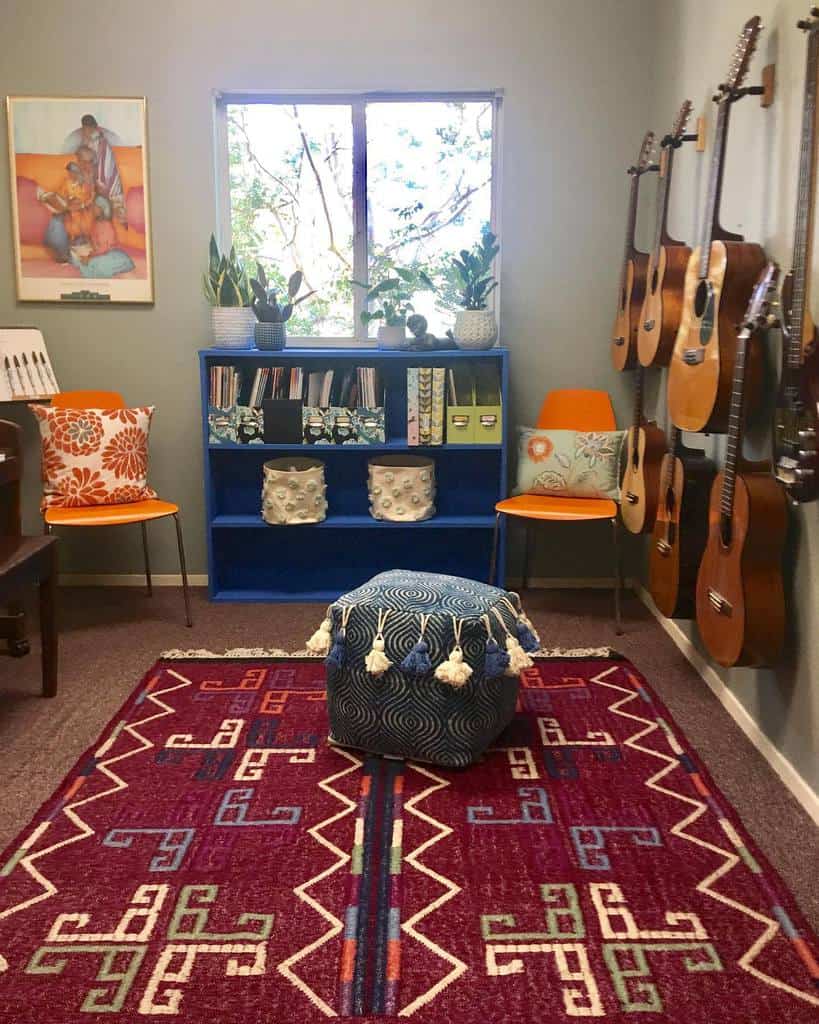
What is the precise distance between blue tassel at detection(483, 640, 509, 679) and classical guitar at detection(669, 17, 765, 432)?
812 mm

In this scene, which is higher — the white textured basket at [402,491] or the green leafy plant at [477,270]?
the green leafy plant at [477,270]

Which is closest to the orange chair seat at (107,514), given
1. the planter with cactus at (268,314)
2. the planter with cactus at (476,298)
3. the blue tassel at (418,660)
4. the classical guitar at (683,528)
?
the planter with cactus at (268,314)

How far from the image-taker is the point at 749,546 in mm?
2354

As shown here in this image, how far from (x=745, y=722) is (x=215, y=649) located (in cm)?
178

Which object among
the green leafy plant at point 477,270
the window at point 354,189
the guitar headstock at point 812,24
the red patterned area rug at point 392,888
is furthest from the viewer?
the window at point 354,189

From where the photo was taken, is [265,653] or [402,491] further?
[402,491]

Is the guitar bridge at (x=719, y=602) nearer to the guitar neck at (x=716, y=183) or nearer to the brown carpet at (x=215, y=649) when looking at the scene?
the brown carpet at (x=215, y=649)

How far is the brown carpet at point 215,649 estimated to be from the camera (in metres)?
2.28

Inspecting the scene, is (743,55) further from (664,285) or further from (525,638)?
(525,638)

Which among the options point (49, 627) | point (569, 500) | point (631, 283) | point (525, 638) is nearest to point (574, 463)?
point (569, 500)

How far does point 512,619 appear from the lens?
8.63 ft

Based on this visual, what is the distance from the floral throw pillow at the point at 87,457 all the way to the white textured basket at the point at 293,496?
52 cm

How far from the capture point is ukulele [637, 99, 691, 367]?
3.09 meters

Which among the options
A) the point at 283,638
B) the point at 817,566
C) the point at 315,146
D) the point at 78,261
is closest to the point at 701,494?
the point at 817,566
